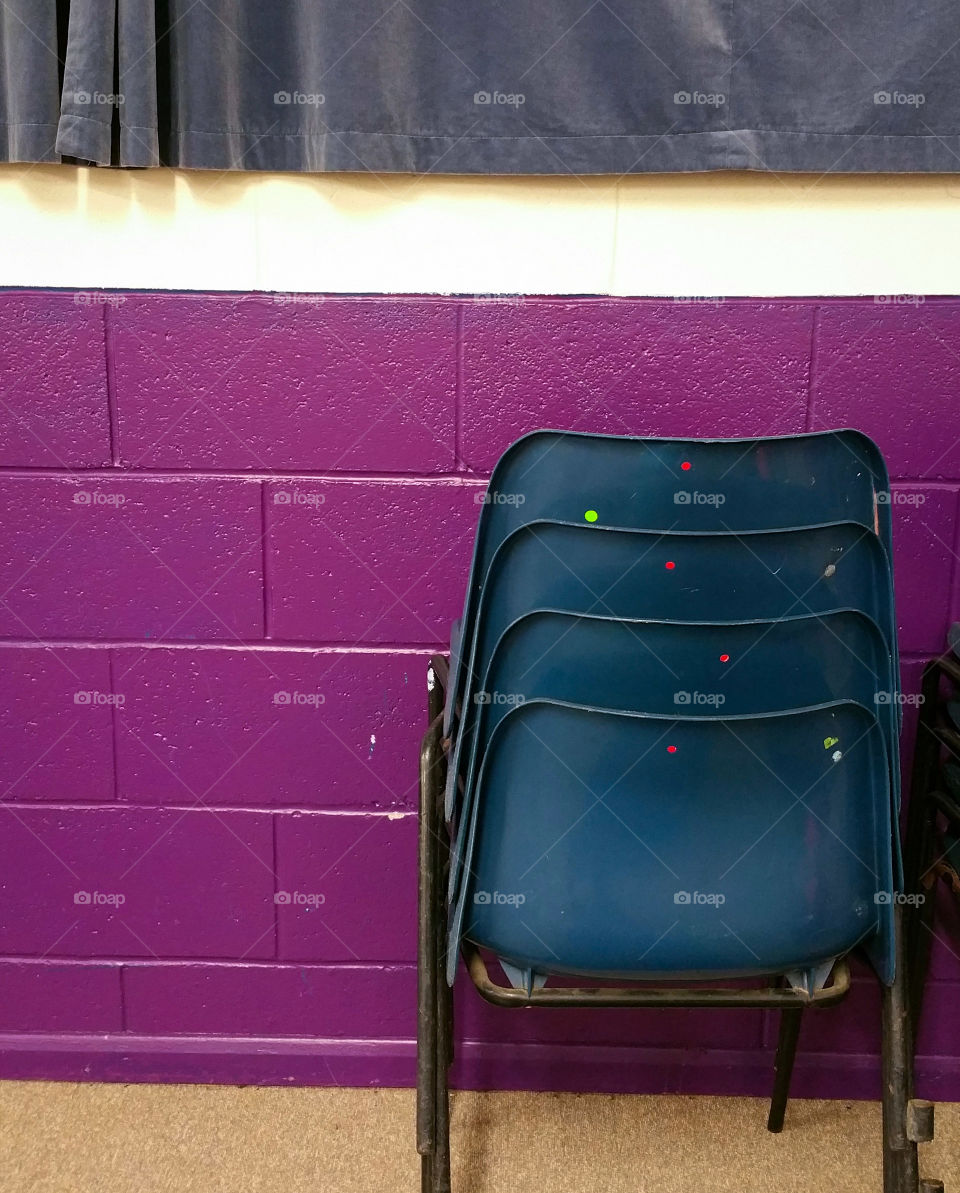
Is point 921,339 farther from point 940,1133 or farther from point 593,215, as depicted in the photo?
point 940,1133

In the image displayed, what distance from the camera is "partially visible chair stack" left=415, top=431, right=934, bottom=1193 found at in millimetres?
1043

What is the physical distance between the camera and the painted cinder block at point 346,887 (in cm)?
169

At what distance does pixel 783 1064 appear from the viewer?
1.62 meters

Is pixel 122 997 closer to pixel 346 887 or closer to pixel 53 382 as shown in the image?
pixel 346 887

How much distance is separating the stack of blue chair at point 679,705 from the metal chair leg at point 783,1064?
0.55 meters

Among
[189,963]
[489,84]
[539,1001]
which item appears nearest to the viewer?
[539,1001]

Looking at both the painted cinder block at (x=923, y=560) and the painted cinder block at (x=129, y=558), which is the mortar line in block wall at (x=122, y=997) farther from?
the painted cinder block at (x=923, y=560)

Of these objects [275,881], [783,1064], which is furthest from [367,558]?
[783,1064]

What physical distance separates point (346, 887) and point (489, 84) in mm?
1220

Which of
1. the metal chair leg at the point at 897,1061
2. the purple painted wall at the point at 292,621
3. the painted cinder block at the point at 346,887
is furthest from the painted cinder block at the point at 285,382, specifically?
the metal chair leg at the point at 897,1061

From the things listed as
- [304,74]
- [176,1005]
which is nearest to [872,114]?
[304,74]

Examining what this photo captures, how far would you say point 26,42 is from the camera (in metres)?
1.40

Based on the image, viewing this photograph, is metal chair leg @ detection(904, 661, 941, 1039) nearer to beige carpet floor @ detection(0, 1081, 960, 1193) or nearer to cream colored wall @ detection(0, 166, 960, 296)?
beige carpet floor @ detection(0, 1081, 960, 1193)

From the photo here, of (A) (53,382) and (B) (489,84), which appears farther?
(A) (53,382)
